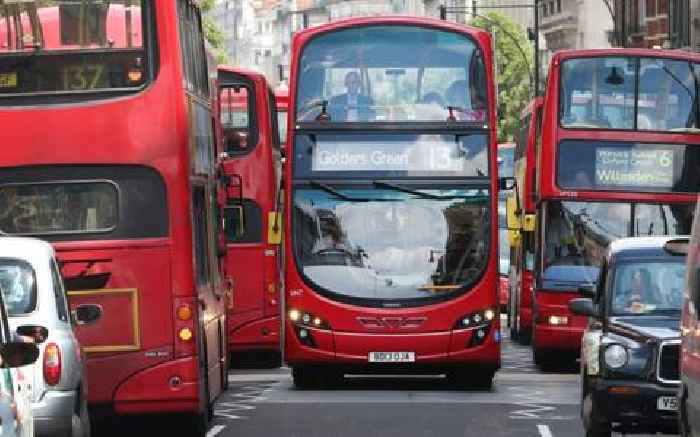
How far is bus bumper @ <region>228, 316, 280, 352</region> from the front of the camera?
1361 inches

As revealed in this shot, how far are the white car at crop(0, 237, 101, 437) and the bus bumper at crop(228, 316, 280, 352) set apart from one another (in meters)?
17.3

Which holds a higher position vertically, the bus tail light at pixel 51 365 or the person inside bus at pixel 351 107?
the person inside bus at pixel 351 107

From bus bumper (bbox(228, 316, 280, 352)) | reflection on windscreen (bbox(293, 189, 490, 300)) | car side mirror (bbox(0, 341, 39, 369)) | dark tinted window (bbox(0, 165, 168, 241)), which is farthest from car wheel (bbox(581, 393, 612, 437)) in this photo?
bus bumper (bbox(228, 316, 280, 352))

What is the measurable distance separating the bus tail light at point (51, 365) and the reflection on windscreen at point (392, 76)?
12730 mm

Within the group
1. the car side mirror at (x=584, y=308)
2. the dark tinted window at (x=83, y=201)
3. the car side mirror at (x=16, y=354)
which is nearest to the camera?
the car side mirror at (x=16, y=354)

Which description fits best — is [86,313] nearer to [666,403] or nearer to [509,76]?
[666,403]

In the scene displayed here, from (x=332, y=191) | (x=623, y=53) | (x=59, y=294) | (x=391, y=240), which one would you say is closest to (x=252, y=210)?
(x=623, y=53)

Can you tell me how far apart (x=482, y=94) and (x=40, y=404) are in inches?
528

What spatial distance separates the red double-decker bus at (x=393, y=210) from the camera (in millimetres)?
28312

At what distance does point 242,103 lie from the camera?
114 feet

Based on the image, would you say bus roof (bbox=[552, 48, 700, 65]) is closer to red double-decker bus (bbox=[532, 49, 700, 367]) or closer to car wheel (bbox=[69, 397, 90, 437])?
red double-decker bus (bbox=[532, 49, 700, 367])

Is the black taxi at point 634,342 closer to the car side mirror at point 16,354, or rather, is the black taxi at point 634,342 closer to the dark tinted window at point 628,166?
the car side mirror at point 16,354

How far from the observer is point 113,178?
63.9 ft

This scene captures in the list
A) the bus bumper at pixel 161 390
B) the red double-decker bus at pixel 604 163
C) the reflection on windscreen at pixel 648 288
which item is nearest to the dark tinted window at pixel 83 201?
the bus bumper at pixel 161 390
